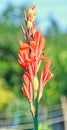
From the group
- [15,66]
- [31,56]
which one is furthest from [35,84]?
[15,66]

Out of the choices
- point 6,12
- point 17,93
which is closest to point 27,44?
point 17,93

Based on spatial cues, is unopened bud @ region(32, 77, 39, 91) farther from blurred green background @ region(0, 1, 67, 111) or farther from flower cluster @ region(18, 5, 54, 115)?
blurred green background @ region(0, 1, 67, 111)

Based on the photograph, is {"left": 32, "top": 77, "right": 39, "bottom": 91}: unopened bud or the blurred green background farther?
the blurred green background

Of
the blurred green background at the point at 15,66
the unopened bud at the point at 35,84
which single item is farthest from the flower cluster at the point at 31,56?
the blurred green background at the point at 15,66

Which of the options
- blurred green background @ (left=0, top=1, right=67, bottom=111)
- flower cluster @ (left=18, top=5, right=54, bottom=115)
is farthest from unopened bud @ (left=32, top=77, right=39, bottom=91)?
blurred green background @ (left=0, top=1, right=67, bottom=111)

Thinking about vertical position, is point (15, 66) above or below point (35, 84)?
above

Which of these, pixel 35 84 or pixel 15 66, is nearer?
pixel 35 84

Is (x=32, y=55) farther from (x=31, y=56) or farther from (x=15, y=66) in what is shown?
(x=15, y=66)

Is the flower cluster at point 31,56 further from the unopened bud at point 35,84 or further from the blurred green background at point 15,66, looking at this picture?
the blurred green background at point 15,66
